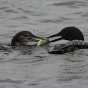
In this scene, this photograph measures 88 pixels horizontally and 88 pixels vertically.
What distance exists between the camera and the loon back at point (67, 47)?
30.7ft

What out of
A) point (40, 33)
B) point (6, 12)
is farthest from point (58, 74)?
point (6, 12)

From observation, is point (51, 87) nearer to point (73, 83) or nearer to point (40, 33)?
point (73, 83)

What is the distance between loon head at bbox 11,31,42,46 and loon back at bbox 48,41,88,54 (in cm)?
158

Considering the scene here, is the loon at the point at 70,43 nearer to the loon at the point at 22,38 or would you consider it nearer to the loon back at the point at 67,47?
the loon back at the point at 67,47

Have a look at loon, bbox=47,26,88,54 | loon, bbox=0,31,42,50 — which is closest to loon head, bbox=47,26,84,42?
loon, bbox=47,26,88,54

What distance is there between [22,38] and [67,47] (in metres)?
1.91

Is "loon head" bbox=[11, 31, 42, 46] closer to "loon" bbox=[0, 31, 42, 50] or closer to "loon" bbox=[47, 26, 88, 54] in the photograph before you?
"loon" bbox=[0, 31, 42, 50]

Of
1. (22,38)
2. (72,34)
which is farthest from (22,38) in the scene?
(72,34)

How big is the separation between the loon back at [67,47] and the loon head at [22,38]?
1581 mm

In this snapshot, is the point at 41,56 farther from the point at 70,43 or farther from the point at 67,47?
the point at 70,43

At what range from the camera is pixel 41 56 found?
30.5 ft

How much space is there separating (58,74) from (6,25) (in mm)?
5989

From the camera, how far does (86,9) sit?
51.2 feet

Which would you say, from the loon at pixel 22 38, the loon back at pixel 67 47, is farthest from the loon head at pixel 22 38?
the loon back at pixel 67 47
